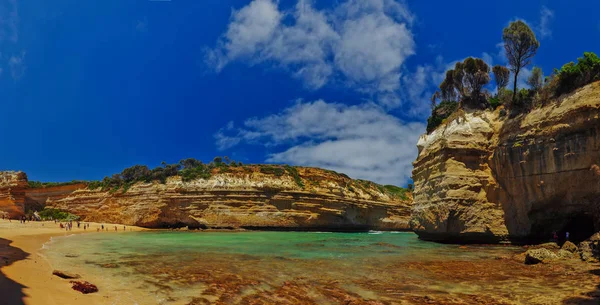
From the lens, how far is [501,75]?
26625mm

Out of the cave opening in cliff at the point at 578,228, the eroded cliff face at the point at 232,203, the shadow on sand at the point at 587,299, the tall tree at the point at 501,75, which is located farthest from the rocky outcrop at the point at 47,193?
the shadow on sand at the point at 587,299

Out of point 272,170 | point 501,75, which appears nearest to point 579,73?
point 501,75

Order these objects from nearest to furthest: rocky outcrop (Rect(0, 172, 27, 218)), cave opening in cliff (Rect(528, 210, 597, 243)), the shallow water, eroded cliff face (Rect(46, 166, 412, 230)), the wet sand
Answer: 1. the wet sand
2. the shallow water
3. cave opening in cliff (Rect(528, 210, 597, 243))
4. rocky outcrop (Rect(0, 172, 27, 218))
5. eroded cliff face (Rect(46, 166, 412, 230))

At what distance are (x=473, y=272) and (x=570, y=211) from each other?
9.84m

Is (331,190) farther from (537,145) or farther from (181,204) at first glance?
(537,145)

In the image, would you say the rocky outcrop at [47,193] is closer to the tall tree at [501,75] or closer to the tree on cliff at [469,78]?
the tree on cliff at [469,78]

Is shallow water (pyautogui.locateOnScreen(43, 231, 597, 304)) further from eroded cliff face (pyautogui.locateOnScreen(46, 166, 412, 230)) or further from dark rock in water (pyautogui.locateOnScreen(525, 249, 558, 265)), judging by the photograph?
eroded cliff face (pyautogui.locateOnScreen(46, 166, 412, 230))

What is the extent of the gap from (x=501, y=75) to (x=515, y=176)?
1225 centimetres

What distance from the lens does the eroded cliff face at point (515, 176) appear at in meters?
14.8

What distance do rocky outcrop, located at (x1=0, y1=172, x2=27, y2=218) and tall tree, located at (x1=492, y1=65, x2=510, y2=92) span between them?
167 ft

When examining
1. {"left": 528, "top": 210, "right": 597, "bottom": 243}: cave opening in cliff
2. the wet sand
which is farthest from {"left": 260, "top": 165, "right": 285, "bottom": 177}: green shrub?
the wet sand

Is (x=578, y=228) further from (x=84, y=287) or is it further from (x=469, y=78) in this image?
(x=84, y=287)

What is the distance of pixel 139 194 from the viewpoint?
39750mm

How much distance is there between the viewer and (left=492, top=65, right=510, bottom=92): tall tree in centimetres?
2653
